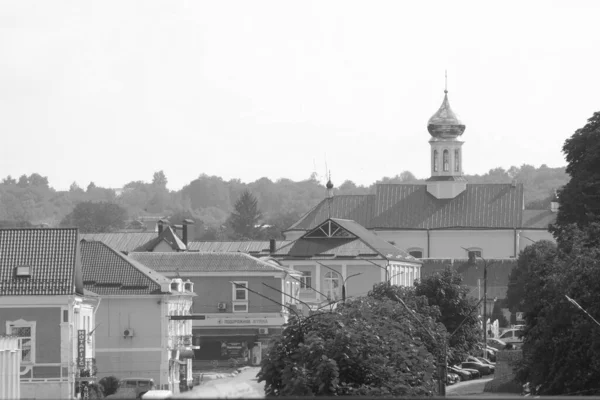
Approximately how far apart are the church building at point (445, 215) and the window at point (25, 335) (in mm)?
81306

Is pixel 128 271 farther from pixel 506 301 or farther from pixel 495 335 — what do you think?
pixel 506 301

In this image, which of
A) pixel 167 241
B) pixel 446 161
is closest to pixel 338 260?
pixel 167 241

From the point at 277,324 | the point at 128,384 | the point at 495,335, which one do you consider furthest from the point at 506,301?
the point at 128,384

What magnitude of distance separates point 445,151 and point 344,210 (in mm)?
10488

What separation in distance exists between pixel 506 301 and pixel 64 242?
6736cm

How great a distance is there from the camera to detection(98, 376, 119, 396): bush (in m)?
53.2

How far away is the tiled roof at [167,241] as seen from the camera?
123856 millimetres

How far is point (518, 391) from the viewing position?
54.6m

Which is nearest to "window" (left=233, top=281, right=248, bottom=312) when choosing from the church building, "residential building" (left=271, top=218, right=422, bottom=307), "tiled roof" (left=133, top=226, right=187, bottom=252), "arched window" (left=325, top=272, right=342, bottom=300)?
"residential building" (left=271, top=218, right=422, bottom=307)

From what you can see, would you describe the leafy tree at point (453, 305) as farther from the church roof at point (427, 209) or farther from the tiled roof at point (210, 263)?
the church roof at point (427, 209)

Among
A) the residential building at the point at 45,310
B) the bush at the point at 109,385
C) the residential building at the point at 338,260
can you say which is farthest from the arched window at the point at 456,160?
the residential building at the point at 45,310

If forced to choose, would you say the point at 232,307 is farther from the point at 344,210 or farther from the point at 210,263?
the point at 344,210

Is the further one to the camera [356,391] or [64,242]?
[64,242]

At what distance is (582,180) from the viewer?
67750 millimetres
